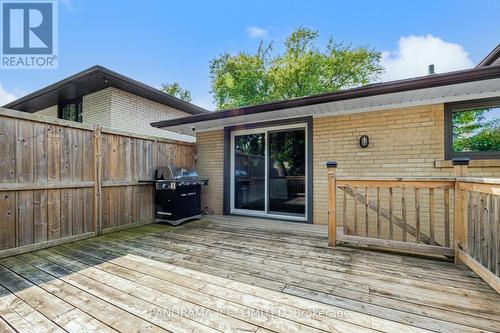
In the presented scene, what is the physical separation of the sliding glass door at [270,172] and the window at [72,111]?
6.13 meters

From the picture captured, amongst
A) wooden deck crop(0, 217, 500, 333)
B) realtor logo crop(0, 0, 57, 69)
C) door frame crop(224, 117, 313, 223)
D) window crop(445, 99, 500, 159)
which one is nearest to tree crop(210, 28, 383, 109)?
door frame crop(224, 117, 313, 223)

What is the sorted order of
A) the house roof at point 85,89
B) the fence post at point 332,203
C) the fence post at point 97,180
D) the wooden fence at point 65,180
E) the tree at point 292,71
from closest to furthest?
the wooden fence at point 65,180, the fence post at point 332,203, the fence post at point 97,180, the house roof at point 85,89, the tree at point 292,71

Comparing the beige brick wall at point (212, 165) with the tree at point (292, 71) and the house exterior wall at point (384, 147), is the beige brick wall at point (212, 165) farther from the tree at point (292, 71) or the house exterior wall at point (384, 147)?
the tree at point (292, 71)

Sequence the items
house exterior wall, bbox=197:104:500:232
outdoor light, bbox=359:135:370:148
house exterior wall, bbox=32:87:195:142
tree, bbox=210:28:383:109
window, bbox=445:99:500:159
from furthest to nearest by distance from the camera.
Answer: tree, bbox=210:28:383:109
house exterior wall, bbox=32:87:195:142
outdoor light, bbox=359:135:370:148
house exterior wall, bbox=197:104:500:232
window, bbox=445:99:500:159

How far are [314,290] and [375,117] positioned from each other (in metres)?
3.47

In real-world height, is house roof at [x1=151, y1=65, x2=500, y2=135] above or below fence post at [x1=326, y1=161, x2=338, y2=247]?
above

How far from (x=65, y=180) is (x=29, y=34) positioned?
13.1 feet

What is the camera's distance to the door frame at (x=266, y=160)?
15.6 ft

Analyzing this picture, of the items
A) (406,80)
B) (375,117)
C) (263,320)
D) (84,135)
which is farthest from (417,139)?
(84,135)

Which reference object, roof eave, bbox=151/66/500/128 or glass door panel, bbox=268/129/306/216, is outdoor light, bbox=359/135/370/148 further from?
glass door panel, bbox=268/129/306/216

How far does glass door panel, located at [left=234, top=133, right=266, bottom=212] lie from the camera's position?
5.40m

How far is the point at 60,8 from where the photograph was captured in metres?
4.95

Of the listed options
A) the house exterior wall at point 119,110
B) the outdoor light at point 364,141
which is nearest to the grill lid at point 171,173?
the house exterior wall at point 119,110

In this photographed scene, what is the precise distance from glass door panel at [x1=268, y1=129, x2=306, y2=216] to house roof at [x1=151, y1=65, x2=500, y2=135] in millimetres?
530
